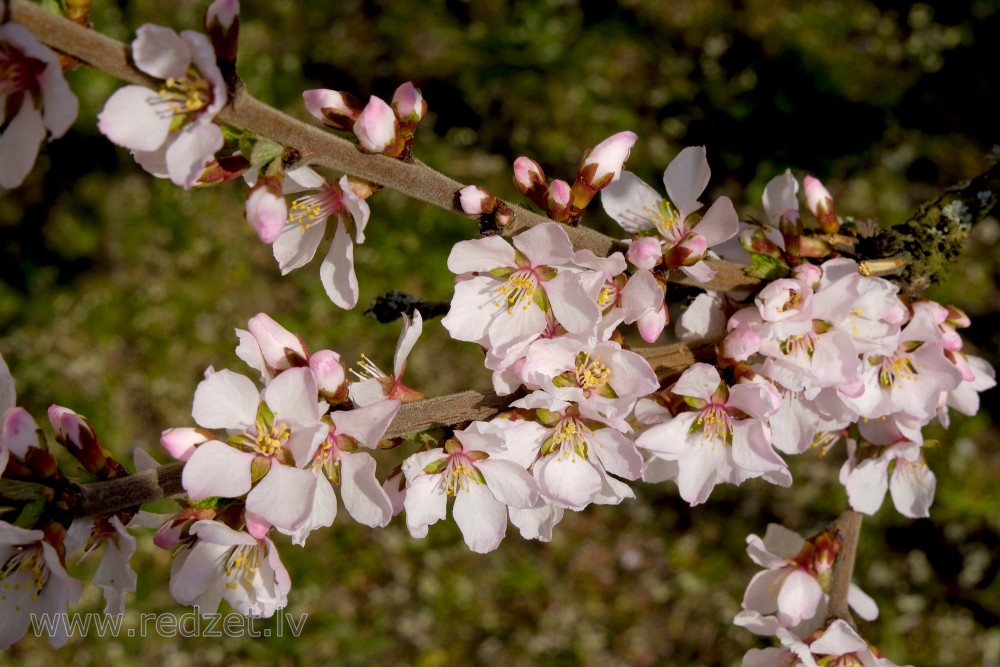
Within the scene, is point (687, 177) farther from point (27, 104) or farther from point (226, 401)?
point (27, 104)

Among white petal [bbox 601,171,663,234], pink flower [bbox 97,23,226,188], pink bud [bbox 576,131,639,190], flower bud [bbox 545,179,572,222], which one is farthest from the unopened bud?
white petal [bbox 601,171,663,234]

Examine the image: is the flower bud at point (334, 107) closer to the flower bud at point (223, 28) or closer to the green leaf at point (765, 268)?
the flower bud at point (223, 28)

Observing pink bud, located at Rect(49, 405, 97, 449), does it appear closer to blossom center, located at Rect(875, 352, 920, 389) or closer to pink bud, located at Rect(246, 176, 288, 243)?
pink bud, located at Rect(246, 176, 288, 243)

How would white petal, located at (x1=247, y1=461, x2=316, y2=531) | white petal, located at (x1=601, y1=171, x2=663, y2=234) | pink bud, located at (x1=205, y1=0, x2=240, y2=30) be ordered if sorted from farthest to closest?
white petal, located at (x1=601, y1=171, x2=663, y2=234) < white petal, located at (x1=247, y1=461, x2=316, y2=531) < pink bud, located at (x1=205, y1=0, x2=240, y2=30)

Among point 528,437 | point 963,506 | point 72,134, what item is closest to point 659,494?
point 963,506

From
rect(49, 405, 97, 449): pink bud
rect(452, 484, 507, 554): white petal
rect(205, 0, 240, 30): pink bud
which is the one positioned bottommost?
rect(452, 484, 507, 554): white petal

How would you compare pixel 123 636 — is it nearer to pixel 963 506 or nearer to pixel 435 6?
pixel 435 6

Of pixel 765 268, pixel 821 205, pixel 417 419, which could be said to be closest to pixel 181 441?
pixel 417 419
